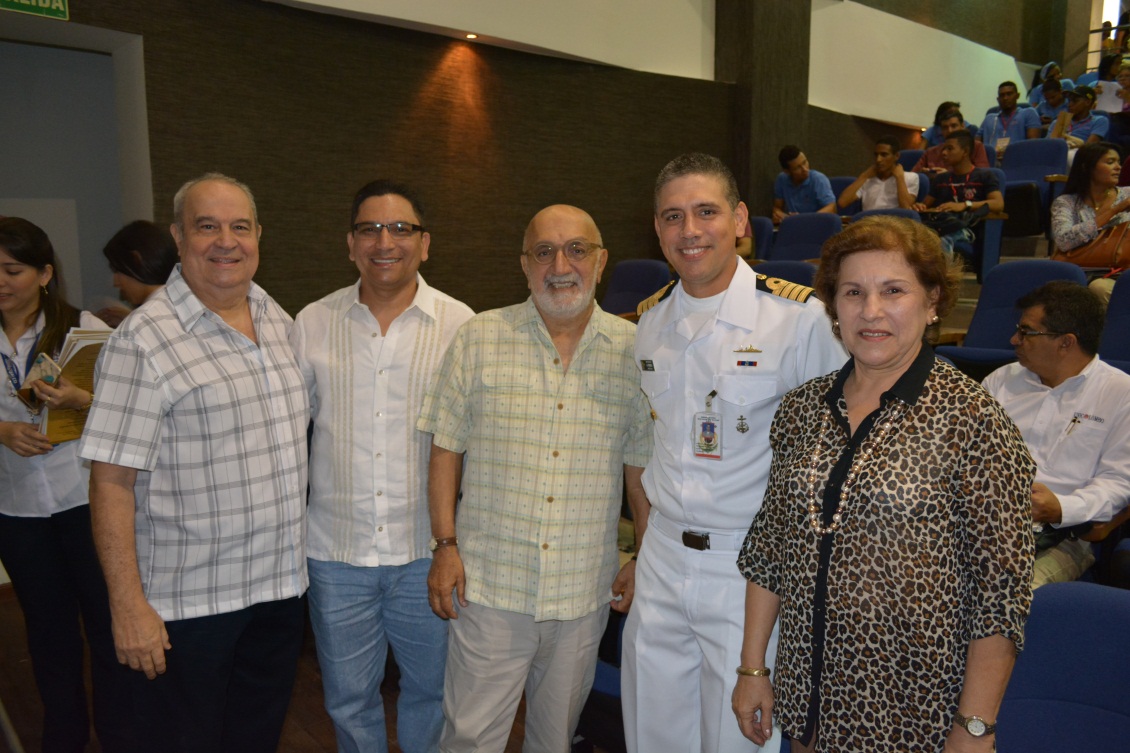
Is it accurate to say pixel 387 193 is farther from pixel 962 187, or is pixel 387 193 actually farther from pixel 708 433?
pixel 962 187

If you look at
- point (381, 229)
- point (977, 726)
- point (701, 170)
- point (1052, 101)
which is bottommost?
point (977, 726)

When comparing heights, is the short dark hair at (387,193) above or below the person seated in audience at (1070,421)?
above

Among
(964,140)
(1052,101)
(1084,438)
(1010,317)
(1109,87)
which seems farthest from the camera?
(1052,101)

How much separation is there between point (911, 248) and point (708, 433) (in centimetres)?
61

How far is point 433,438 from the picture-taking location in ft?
6.95

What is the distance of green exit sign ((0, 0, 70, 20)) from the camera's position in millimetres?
4246

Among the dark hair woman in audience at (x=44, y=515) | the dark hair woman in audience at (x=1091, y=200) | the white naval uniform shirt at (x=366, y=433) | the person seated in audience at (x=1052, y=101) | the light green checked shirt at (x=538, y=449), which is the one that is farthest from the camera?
the person seated in audience at (x=1052, y=101)

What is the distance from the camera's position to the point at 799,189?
7871 mm

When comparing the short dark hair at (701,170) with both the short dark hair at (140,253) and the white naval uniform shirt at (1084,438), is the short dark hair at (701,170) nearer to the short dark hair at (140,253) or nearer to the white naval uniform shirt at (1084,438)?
the white naval uniform shirt at (1084,438)

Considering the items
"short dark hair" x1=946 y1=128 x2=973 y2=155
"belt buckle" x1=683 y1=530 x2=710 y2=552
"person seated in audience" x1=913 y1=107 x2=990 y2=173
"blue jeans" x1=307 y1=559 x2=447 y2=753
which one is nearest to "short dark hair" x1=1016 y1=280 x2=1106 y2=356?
"belt buckle" x1=683 y1=530 x2=710 y2=552

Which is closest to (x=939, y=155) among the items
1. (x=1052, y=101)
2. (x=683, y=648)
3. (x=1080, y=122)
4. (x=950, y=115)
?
(x=950, y=115)

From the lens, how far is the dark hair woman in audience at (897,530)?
50.9 inches

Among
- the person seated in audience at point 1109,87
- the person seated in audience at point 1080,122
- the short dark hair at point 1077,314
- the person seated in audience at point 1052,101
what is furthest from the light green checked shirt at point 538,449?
the person seated in audience at point 1052,101

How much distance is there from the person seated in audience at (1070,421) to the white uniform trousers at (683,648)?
1294 millimetres
